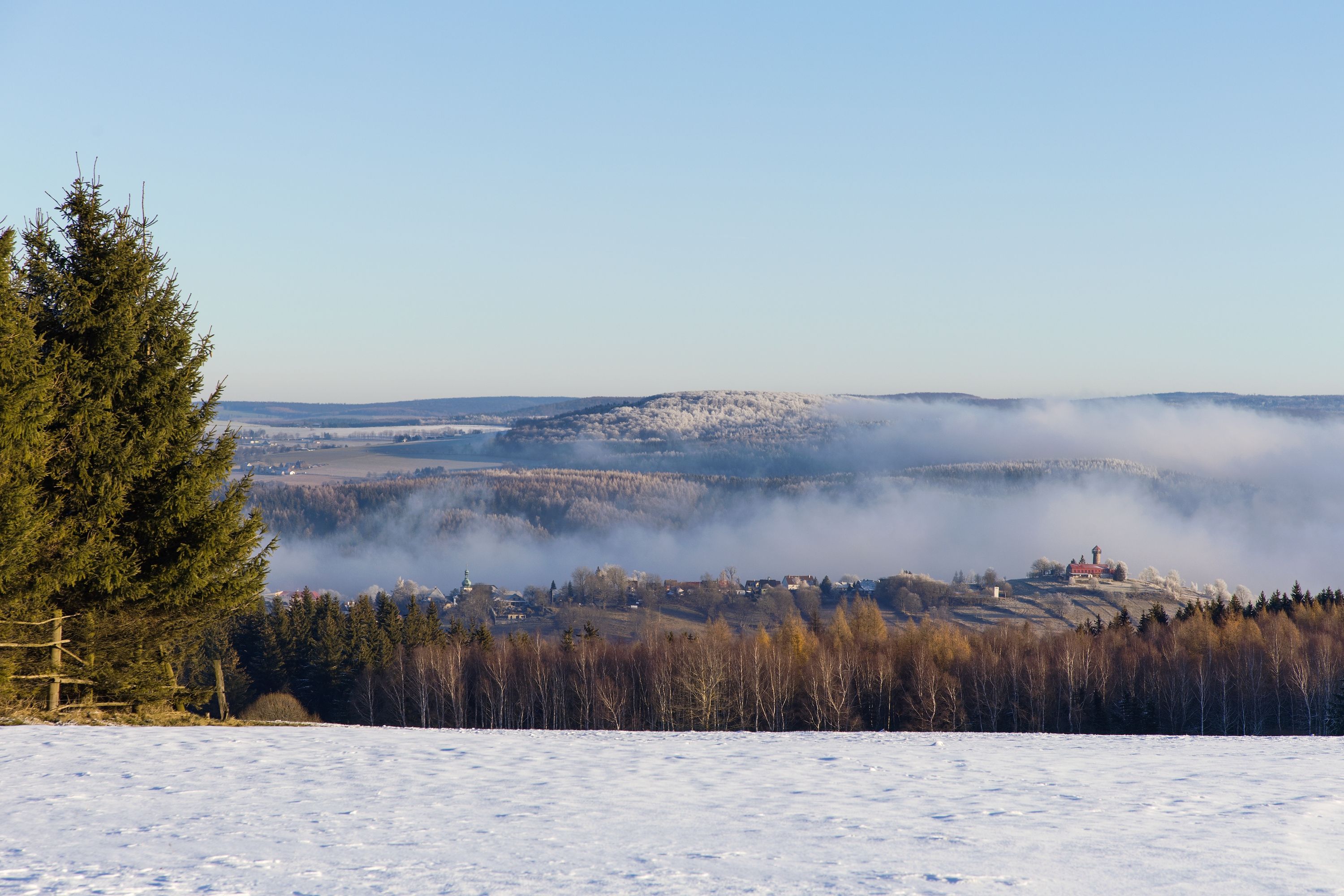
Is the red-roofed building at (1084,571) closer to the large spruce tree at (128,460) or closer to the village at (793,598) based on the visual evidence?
the village at (793,598)

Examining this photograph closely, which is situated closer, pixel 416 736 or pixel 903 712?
pixel 416 736

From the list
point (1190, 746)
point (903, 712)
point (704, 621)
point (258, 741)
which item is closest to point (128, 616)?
point (258, 741)

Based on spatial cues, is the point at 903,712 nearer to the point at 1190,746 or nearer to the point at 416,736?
the point at 1190,746

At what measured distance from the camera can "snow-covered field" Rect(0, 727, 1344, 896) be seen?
28.6 feet

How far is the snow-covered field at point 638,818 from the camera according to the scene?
343 inches

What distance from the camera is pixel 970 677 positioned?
5694 cm

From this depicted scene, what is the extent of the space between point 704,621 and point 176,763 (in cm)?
12766

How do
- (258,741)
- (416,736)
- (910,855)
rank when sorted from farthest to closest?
(416,736) < (258,741) < (910,855)

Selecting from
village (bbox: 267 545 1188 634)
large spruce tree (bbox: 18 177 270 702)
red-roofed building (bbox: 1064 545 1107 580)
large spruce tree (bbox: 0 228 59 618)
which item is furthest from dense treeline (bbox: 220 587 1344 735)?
red-roofed building (bbox: 1064 545 1107 580)

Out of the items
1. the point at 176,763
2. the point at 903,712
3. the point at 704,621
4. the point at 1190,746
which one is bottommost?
the point at 704,621

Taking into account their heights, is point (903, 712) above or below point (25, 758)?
below

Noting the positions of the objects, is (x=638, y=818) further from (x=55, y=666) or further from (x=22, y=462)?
(x=55, y=666)

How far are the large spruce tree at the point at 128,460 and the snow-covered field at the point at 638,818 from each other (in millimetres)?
3016

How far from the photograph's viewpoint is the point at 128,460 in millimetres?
17578
